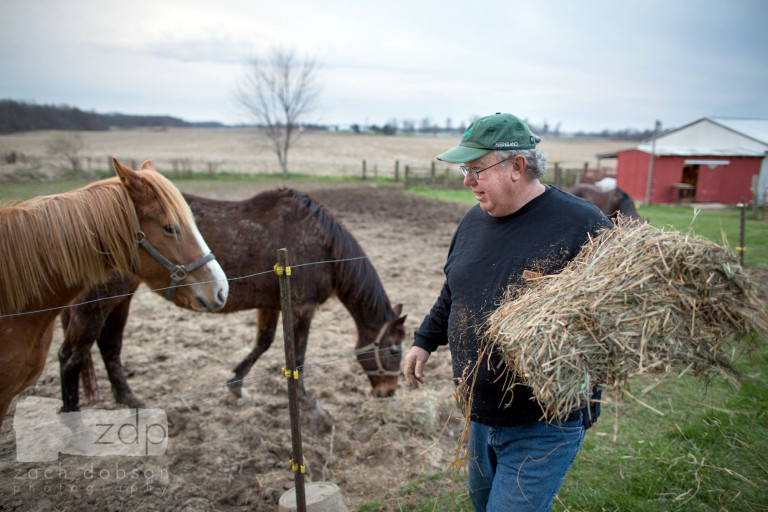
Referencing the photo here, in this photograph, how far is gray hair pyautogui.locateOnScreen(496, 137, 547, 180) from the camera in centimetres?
178

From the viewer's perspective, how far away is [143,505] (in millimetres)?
2584

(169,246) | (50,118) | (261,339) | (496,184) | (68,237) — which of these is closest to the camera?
(496,184)

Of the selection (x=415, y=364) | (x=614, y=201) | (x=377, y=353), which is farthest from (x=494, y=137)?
(x=614, y=201)

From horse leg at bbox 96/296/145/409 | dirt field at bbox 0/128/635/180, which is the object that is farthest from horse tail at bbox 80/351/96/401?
dirt field at bbox 0/128/635/180

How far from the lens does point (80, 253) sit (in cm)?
229

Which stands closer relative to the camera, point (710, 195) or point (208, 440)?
point (208, 440)

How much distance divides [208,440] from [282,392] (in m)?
0.88

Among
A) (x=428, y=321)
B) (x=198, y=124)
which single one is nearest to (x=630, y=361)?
(x=428, y=321)

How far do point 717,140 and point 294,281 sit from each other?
29.6 m

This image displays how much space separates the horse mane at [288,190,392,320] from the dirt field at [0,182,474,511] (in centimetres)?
35

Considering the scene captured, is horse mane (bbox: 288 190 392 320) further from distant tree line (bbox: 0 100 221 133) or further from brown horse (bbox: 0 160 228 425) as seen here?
distant tree line (bbox: 0 100 221 133)

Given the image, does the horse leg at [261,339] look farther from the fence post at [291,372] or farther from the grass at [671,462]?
the grass at [671,462]

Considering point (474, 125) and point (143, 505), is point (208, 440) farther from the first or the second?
point (474, 125)

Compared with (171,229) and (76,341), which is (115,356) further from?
(171,229)
